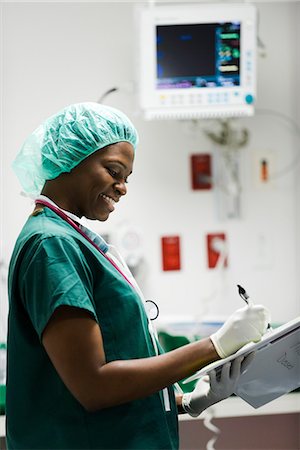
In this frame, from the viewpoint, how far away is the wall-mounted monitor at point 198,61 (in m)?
2.41

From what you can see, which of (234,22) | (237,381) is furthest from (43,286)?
(234,22)

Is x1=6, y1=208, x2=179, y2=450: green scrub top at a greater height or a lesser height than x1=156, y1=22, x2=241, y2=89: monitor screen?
lesser

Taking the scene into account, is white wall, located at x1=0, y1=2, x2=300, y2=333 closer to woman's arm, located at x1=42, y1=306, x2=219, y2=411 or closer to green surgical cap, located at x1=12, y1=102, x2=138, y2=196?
green surgical cap, located at x1=12, y1=102, x2=138, y2=196

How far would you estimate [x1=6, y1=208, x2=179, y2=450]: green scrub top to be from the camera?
49.9 inches

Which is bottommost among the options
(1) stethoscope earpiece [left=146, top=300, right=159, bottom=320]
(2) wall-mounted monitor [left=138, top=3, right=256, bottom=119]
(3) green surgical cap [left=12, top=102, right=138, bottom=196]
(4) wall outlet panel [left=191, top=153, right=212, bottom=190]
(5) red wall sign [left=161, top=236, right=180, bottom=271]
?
(5) red wall sign [left=161, top=236, right=180, bottom=271]

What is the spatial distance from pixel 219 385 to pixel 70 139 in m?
0.65

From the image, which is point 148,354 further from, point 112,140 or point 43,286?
point 112,140

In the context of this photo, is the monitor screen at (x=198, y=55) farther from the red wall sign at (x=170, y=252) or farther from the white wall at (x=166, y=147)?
the red wall sign at (x=170, y=252)

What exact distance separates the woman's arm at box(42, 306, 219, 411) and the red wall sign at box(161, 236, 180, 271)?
4.69 ft

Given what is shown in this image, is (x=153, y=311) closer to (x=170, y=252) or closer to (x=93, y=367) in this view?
(x=93, y=367)

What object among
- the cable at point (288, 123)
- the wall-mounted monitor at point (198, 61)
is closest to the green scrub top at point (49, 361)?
the wall-mounted monitor at point (198, 61)

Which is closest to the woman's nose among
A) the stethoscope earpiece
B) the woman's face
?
the woman's face

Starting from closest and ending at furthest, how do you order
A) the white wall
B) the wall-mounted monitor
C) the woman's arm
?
the woman's arm
the wall-mounted monitor
the white wall

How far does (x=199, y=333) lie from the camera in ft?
8.25
